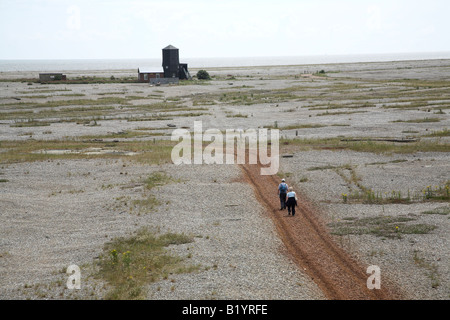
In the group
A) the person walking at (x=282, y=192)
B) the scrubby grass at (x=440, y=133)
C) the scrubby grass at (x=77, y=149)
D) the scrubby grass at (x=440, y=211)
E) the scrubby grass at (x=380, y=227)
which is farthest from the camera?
the scrubby grass at (x=440, y=133)

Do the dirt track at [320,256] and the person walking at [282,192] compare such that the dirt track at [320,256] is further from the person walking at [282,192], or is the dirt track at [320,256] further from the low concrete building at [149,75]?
the low concrete building at [149,75]

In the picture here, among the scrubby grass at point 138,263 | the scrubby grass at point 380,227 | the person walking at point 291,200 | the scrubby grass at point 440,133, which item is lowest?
the scrubby grass at point 138,263

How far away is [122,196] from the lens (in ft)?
100.0

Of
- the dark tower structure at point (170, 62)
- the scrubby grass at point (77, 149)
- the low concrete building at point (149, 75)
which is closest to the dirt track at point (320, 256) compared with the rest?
the scrubby grass at point (77, 149)

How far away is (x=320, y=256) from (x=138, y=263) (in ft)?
26.2

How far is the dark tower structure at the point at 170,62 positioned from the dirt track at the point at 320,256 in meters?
101

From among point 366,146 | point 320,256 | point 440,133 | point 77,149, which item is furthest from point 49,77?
point 320,256

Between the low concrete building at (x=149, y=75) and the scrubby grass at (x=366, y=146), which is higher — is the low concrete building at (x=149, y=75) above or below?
above

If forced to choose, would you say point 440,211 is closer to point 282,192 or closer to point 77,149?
point 282,192

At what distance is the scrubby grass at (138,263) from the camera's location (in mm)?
17984

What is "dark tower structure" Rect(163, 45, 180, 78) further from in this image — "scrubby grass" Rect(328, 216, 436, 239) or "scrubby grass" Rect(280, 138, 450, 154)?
"scrubby grass" Rect(328, 216, 436, 239)

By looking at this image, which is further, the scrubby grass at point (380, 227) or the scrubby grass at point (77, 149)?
the scrubby grass at point (77, 149)

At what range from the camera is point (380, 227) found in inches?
942

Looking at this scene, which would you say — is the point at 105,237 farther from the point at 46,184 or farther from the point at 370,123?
the point at 370,123
